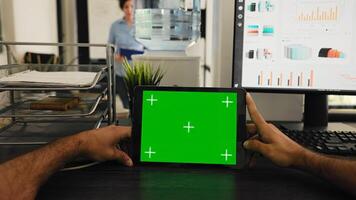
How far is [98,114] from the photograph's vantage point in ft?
2.96

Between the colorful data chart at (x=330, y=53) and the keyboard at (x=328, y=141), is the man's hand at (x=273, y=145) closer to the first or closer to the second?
the keyboard at (x=328, y=141)

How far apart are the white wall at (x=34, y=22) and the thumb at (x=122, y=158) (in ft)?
7.67

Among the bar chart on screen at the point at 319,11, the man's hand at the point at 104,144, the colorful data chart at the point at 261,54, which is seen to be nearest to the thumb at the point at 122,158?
the man's hand at the point at 104,144

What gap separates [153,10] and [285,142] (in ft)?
3.21

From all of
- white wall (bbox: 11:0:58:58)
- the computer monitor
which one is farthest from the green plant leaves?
white wall (bbox: 11:0:58:58)

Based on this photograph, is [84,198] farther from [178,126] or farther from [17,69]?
[17,69]

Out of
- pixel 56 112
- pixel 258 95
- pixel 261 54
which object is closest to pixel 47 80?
pixel 56 112

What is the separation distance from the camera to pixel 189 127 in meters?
0.73

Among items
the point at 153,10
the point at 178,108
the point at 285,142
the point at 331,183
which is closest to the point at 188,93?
the point at 178,108

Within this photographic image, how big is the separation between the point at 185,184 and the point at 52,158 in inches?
9.7

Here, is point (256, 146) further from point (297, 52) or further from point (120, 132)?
point (297, 52)

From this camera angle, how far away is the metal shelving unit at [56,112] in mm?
813

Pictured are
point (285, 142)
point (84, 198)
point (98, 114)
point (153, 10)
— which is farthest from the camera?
point (153, 10)

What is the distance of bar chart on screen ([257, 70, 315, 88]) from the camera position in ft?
3.25
